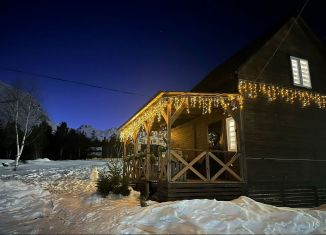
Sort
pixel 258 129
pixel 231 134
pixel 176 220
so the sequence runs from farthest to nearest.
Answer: pixel 231 134
pixel 258 129
pixel 176 220

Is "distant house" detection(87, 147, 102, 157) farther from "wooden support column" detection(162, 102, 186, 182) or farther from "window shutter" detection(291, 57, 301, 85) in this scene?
"wooden support column" detection(162, 102, 186, 182)

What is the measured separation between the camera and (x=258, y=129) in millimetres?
10117

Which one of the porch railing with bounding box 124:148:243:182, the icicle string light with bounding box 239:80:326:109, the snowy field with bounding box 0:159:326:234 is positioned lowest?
the snowy field with bounding box 0:159:326:234

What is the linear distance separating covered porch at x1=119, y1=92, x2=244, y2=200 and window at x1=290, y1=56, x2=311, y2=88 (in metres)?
3.69

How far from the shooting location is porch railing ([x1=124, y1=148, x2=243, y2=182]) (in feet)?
28.6

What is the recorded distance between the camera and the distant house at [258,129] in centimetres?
893

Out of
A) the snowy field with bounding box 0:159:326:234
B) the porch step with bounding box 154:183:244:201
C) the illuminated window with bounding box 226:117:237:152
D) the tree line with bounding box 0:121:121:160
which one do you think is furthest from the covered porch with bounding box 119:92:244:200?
the tree line with bounding box 0:121:121:160

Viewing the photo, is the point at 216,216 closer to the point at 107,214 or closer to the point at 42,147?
the point at 107,214

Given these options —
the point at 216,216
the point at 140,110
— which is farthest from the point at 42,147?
the point at 216,216

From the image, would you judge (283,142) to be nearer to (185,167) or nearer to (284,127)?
(284,127)

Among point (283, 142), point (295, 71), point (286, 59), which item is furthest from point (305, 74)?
point (283, 142)

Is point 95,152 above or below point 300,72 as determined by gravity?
below

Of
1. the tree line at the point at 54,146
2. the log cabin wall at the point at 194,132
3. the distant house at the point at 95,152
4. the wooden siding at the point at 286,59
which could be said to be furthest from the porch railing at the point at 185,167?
the distant house at the point at 95,152

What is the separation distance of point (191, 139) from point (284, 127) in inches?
177
